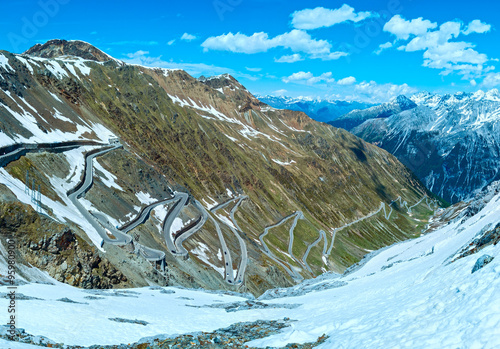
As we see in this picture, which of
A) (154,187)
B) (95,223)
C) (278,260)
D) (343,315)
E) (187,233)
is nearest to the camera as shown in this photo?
(343,315)

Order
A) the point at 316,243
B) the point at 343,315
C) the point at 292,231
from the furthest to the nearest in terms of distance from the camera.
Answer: the point at 316,243 < the point at 292,231 < the point at 343,315

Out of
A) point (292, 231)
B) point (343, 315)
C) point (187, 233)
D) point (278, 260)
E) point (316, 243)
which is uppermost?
point (187, 233)

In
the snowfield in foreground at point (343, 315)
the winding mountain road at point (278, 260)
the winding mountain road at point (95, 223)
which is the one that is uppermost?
the winding mountain road at point (95, 223)

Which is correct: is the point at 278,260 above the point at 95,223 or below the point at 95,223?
below

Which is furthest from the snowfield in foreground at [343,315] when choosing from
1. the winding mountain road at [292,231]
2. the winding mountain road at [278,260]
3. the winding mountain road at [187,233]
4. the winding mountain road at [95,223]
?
the winding mountain road at [292,231]

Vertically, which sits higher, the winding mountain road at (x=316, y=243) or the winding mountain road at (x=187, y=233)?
the winding mountain road at (x=187, y=233)

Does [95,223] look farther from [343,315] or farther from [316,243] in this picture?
[316,243]

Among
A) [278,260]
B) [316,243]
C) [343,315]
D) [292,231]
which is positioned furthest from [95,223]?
[316,243]

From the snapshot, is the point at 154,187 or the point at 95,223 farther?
the point at 154,187

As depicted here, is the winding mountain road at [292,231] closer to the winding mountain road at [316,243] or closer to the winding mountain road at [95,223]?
the winding mountain road at [316,243]

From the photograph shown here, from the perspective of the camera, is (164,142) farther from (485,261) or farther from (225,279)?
(485,261)

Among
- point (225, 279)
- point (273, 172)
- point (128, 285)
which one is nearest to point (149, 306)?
point (128, 285)

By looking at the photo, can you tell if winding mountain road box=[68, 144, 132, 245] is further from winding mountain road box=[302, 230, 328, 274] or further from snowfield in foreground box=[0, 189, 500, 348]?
winding mountain road box=[302, 230, 328, 274]
